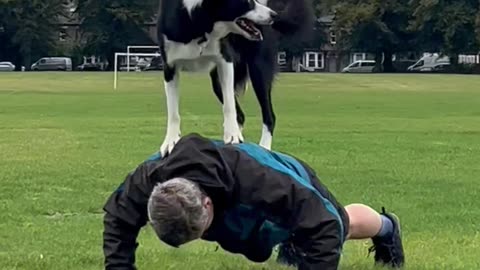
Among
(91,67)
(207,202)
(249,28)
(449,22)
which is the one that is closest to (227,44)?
(249,28)

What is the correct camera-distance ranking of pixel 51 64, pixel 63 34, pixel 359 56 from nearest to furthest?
pixel 51 64 → pixel 63 34 → pixel 359 56

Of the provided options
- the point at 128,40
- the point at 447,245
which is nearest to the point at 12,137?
the point at 447,245

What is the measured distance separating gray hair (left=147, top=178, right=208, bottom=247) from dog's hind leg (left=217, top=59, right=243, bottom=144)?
246 centimetres

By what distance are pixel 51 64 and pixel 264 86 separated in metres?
75.6

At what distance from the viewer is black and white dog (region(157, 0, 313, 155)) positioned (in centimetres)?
680

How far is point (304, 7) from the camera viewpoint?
25.9 ft

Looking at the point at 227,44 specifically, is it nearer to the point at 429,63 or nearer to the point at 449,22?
the point at 449,22

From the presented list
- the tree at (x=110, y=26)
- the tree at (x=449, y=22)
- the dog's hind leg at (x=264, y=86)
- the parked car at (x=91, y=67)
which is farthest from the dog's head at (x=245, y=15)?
the parked car at (x=91, y=67)

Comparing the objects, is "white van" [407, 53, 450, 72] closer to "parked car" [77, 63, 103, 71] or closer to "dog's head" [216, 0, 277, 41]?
"parked car" [77, 63, 103, 71]

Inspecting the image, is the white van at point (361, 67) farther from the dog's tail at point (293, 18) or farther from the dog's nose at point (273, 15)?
the dog's nose at point (273, 15)

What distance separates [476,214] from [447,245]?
6.15ft

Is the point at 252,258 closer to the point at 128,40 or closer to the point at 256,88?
the point at 256,88

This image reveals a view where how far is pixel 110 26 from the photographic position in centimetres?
7912

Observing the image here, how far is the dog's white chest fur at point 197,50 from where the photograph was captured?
270 inches
